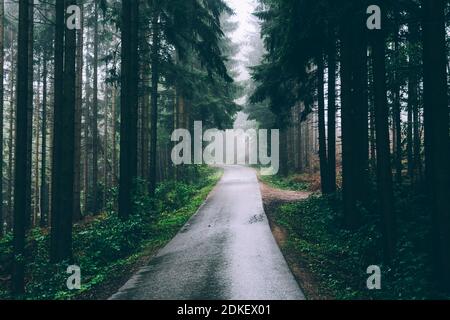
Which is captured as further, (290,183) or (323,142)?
(290,183)

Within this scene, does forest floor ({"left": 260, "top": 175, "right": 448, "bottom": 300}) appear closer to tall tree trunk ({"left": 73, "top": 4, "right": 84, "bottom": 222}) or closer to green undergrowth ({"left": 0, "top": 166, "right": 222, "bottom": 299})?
green undergrowth ({"left": 0, "top": 166, "right": 222, "bottom": 299})

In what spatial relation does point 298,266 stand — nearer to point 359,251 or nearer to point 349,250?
point 359,251

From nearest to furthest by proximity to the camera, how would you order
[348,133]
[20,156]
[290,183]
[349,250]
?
[20,156]
[349,250]
[348,133]
[290,183]

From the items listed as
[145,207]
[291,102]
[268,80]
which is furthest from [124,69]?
[291,102]

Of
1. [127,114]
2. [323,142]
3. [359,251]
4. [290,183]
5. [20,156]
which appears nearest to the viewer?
[20,156]

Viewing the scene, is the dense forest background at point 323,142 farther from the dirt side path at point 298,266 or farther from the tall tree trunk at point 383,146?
the dirt side path at point 298,266

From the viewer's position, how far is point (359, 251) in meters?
10.0

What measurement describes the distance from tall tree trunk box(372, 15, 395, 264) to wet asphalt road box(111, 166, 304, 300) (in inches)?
100

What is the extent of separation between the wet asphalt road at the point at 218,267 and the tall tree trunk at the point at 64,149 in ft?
9.45

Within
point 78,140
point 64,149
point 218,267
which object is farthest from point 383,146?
point 78,140

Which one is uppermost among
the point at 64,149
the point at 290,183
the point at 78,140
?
the point at 78,140

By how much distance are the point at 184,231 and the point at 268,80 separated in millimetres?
9012

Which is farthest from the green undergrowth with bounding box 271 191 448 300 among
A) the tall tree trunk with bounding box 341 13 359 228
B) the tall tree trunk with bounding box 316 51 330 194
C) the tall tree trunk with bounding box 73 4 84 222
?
the tall tree trunk with bounding box 73 4 84 222

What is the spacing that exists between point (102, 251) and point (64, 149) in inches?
129
